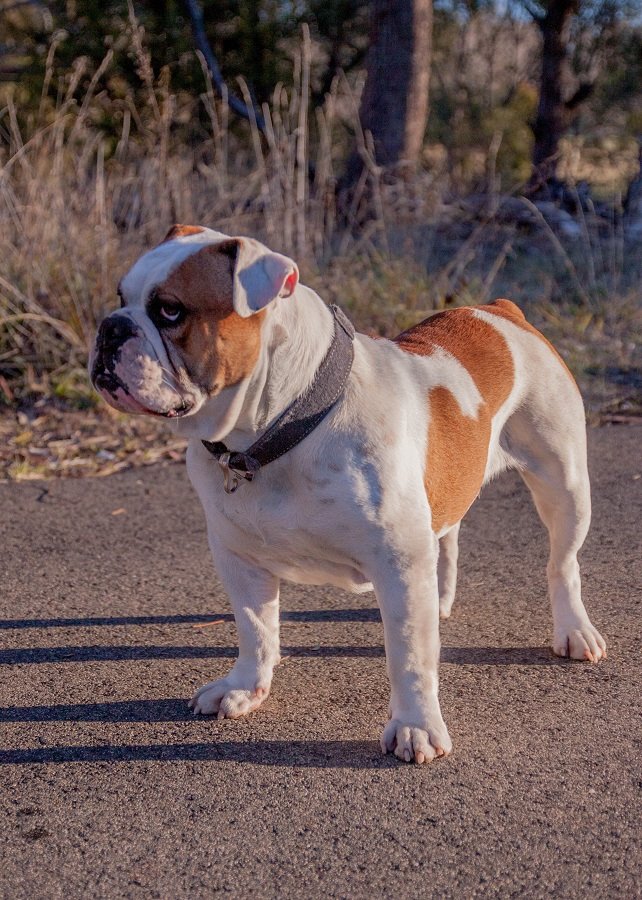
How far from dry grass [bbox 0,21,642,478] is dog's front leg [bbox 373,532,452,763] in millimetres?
3204

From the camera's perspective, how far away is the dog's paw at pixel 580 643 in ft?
11.0

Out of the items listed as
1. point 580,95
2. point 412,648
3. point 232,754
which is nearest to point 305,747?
point 232,754

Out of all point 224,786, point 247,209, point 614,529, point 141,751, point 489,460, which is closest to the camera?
point 224,786

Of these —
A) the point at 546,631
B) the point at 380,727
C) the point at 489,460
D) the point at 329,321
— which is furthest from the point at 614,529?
the point at 329,321

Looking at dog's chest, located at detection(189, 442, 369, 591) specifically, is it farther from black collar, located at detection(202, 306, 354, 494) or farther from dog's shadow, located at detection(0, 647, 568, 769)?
dog's shadow, located at detection(0, 647, 568, 769)

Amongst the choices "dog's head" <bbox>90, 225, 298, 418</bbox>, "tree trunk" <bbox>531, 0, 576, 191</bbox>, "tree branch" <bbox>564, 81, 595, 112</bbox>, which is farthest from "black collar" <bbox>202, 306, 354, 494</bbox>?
"tree branch" <bbox>564, 81, 595, 112</bbox>

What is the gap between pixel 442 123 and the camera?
14375 millimetres

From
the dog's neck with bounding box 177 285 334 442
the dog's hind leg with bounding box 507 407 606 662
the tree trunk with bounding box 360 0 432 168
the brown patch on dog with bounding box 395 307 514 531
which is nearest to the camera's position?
the dog's neck with bounding box 177 285 334 442

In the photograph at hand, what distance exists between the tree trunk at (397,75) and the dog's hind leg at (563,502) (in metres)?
7.00

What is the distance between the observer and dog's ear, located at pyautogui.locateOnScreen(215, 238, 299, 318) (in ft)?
8.13

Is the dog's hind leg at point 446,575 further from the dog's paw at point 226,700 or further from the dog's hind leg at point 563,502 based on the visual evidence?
the dog's paw at point 226,700

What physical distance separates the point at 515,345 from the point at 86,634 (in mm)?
1779

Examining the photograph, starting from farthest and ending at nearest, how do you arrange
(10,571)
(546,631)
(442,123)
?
(442,123)
(10,571)
(546,631)

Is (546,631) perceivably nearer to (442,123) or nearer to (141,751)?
(141,751)
